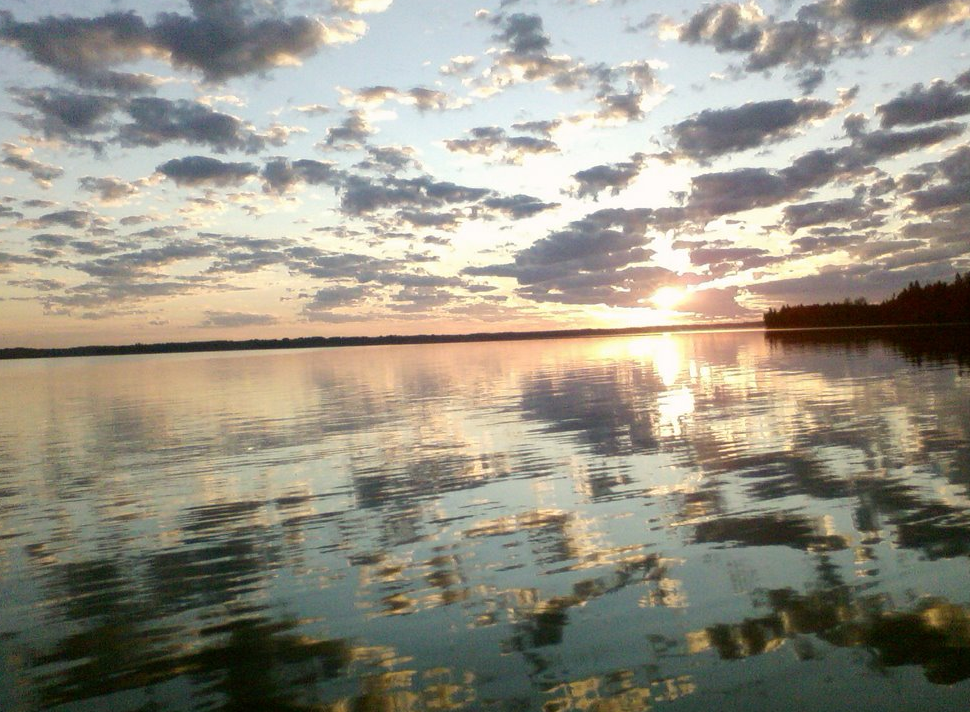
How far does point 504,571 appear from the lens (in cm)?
1161

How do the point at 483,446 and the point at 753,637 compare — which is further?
the point at 483,446

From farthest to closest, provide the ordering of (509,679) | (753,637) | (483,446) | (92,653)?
(483,446), (92,653), (753,637), (509,679)

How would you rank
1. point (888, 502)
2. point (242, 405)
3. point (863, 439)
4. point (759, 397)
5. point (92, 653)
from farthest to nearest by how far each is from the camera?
point (242, 405) → point (759, 397) → point (863, 439) → point (888, 502) → point (92, 653)

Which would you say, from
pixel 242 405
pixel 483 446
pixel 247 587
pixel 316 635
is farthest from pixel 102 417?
pixel 316 635

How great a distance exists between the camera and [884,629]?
339 inches

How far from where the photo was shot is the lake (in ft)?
25.8

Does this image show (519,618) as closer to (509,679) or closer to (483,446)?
(509,679)

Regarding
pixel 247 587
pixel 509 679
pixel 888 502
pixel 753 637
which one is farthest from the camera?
pixel 888 502

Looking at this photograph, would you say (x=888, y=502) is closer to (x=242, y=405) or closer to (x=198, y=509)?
(x=198, y=509)

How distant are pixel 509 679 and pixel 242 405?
3965cm

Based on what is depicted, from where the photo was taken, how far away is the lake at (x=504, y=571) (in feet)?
25.8

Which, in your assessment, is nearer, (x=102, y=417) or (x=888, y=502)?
(x=888, y=502)

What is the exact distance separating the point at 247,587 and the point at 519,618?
4.57 m

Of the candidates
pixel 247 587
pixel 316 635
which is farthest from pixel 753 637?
pixel 247 587
